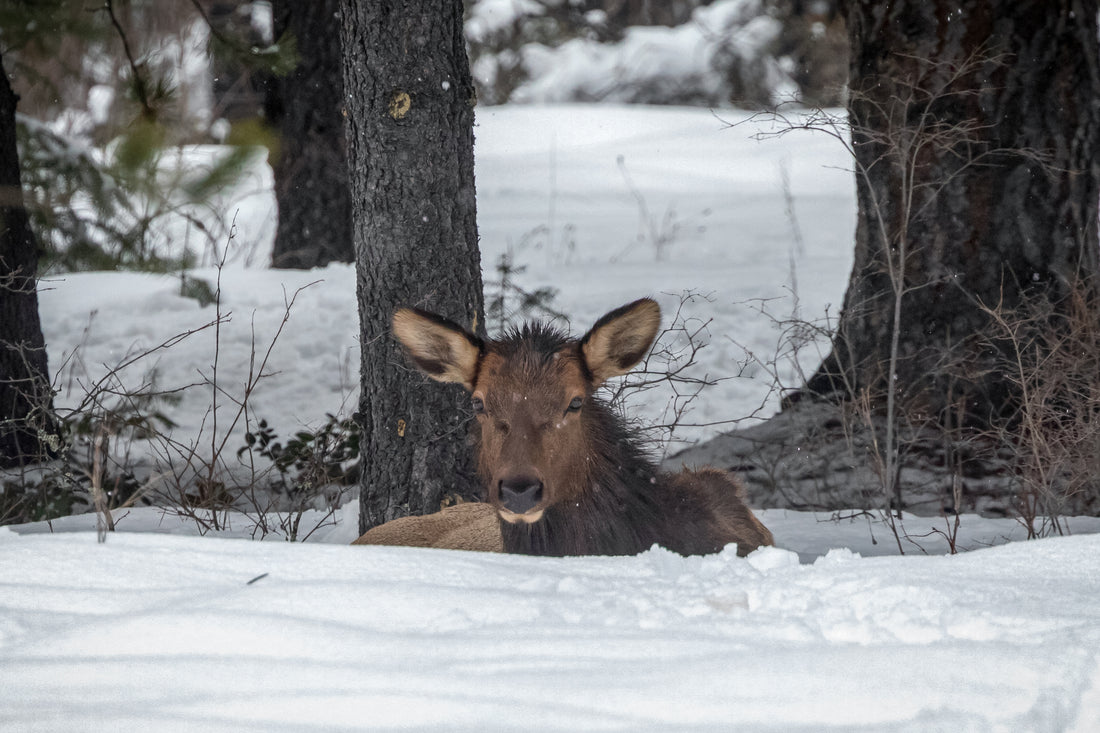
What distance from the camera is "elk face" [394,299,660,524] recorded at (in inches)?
146

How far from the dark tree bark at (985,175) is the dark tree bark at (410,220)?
8.50 ft

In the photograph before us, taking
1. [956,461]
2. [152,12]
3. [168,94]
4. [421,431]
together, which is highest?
[152,12]

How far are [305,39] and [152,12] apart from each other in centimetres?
936

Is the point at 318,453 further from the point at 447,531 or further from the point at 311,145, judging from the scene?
the point at 311,145

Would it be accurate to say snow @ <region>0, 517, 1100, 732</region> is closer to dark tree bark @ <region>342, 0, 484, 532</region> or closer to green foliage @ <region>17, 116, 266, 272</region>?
dark tree bark @ <region>342, 0, 484, 532</region>

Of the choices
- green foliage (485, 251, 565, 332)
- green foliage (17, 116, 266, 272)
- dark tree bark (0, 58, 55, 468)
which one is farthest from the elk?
dark tree bark (0, 58, 55, 468)

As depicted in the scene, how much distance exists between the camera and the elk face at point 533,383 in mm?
3721

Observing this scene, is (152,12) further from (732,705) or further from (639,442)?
(732,705)

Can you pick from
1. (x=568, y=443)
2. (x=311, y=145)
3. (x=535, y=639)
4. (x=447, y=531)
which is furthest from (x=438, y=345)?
(x=311, y=145)

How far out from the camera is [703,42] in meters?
22.9

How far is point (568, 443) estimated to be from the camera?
3924mm

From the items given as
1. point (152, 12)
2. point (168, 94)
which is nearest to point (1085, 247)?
point (168, 94)

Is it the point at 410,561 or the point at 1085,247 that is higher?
the point at 1085,247

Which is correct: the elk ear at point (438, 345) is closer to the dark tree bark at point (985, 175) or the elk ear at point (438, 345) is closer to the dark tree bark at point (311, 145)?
the dark tree bark at point (985, 175)
